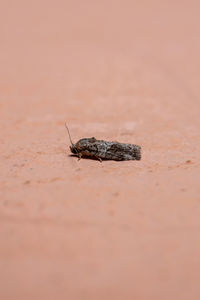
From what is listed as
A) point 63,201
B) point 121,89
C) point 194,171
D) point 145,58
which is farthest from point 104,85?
point 63,201

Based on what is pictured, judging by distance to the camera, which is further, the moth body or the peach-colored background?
the moth body

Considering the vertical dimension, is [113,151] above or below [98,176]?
above

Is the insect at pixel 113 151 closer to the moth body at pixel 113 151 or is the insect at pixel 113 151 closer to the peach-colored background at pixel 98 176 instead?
the moth body at pixel 113 151

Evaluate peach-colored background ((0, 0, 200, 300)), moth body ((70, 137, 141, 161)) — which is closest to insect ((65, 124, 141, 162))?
moth body ((70, 137, 141, 161))

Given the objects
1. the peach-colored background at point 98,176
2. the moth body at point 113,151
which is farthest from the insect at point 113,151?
the peach-colored background at point 98,176

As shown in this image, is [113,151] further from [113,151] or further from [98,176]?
[98,176]

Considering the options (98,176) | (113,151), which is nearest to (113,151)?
(113,151)

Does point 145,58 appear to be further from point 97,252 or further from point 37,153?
point 97,252

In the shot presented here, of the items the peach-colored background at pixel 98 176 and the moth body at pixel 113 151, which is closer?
the peach-colored background at pixel 98 176

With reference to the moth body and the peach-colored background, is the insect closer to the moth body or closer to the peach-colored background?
the moth body
